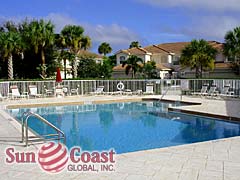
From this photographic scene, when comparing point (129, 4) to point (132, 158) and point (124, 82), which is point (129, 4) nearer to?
point (124, 82)

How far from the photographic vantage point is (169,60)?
1487 inches

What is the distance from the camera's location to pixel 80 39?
25.8 metres

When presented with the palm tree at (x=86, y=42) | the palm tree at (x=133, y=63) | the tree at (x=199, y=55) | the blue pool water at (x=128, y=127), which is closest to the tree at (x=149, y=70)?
the palm tree at (x=133, y=63)

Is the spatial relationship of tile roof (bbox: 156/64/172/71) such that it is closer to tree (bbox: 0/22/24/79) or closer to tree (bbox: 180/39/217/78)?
tree (bbox: 180/39/217/78)

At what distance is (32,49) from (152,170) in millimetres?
23038

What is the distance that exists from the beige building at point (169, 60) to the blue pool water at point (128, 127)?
20045mm

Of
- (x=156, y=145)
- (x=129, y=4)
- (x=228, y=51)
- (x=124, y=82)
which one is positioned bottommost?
(x=156, y=145)

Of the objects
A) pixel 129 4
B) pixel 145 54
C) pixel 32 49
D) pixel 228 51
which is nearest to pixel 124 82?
pixel 129 4

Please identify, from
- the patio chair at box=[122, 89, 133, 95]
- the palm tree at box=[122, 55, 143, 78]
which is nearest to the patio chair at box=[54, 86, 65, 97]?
the patio chair at box=[122, 89, 133, 95]

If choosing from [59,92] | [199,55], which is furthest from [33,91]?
[199,55]

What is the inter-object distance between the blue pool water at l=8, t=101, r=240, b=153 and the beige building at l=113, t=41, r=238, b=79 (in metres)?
20.0

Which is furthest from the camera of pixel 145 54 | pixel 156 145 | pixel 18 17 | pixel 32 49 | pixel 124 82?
pixel 145 54

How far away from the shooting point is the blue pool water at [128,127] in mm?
7938

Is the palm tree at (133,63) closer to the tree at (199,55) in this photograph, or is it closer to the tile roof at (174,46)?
the tree at (199,55)
